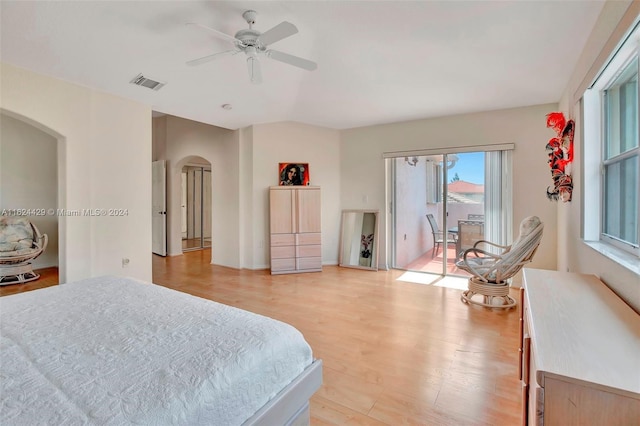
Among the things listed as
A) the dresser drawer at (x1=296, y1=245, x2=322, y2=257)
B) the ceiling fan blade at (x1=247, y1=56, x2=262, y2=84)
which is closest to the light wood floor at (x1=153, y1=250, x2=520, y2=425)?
the dresser drawer at (x1=296, y1=245, x2=322, y2=257)

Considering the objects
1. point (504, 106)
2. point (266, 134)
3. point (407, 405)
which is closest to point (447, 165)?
point (504, 106)

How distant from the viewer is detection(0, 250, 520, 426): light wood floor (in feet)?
5.71

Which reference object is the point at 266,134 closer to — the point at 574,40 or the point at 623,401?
the point at 574,40

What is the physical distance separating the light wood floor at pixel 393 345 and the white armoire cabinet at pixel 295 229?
0.45 metres

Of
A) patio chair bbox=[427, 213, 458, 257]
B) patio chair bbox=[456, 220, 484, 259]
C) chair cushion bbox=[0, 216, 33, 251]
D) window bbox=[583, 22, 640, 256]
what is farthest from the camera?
patio chair bbox=[427, 213, 458, 257]

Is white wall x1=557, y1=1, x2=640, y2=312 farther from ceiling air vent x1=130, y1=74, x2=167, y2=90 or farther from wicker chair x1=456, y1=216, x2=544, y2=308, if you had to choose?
ceiling air vent x1=130, y1=74, x2=167, y2=90

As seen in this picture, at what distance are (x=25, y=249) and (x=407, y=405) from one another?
17.7 feet

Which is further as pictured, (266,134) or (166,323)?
(266,134)

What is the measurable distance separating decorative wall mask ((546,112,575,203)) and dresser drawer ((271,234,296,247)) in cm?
360

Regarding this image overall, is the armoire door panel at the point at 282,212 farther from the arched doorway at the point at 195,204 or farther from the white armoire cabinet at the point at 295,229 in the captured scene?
the arched doorway at the point at 195,204

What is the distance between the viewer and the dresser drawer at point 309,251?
5082 millimetres

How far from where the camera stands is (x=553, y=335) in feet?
3.49

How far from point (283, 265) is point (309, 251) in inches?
19.8

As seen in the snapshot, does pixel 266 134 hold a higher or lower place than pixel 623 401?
higher
